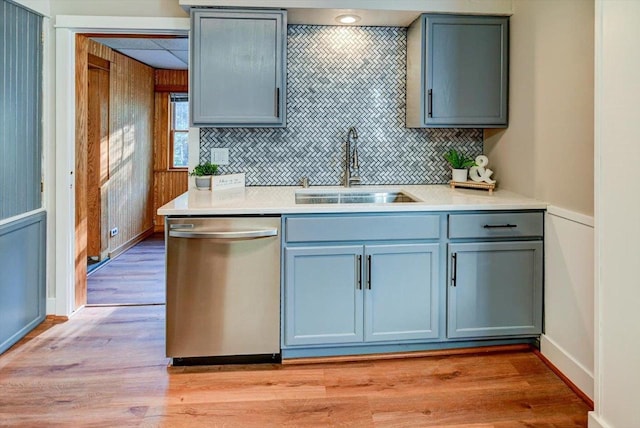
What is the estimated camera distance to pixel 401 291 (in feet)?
7.99

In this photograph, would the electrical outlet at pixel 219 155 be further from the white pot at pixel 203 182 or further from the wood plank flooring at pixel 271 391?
the wood plank flooring at pixel 271 391

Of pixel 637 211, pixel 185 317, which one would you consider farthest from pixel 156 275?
→ pixel 637 211

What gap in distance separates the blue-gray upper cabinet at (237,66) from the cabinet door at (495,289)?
1377mm

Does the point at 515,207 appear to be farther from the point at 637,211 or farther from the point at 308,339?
the point at 308,339

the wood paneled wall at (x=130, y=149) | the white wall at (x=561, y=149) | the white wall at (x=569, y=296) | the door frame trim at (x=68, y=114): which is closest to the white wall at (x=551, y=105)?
the white wall at (x=561, y=149)

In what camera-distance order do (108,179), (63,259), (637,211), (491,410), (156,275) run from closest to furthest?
(637,211) → (491,410) → (63,259) → (156,275) → (108,179)

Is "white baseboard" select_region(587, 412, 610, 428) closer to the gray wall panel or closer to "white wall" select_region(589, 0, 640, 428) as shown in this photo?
"white wall" select_region(589, 0, 640, 428)

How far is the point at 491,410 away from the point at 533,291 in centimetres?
78

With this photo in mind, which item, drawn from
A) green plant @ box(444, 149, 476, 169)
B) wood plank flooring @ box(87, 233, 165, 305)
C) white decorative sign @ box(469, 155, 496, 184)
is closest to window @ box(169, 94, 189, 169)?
wood plank flooring @ box(87, 233, 165, 305)

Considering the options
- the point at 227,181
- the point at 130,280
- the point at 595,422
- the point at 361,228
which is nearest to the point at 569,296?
the point at 595,422

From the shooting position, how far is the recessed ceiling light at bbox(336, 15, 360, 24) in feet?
9.38

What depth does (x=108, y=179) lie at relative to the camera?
193 inches

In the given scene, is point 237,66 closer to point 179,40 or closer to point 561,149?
point 561,149

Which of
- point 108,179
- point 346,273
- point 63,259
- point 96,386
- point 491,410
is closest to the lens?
point 491,410
